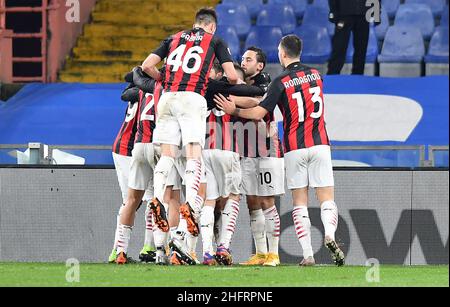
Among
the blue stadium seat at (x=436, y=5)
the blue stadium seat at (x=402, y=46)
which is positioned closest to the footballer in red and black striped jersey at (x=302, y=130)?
the blue stadium seat at (x=402, y=46)

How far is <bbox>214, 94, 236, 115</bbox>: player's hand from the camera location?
938cm

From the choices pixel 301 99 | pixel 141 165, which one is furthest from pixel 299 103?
pixel 141 165

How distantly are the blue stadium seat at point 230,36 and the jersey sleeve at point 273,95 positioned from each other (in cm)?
562

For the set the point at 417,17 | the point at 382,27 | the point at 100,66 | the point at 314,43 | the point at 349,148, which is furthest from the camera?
the point at 417,17

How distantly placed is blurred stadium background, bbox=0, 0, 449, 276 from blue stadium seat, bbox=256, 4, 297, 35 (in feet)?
0.05

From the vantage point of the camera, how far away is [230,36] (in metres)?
15.0

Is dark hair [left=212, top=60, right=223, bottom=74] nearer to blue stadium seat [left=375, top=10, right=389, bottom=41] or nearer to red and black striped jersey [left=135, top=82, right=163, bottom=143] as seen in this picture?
red and black striped jersey [left=135, top=82, right=163, bottom=143]

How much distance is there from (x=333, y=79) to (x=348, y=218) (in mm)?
2136

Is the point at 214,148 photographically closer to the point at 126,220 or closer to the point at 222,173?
the point at 222,173

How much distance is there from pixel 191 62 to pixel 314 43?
5.92 m

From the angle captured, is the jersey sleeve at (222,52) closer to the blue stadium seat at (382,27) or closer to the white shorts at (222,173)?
the white shorts at (222,173)

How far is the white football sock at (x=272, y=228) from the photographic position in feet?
32.0
